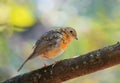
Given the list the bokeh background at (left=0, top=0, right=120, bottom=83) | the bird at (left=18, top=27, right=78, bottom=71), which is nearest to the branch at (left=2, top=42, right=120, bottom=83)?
the bird at (left=18, top=27, right=78, bottom=71)

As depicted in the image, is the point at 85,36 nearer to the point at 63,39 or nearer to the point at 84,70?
the point at 63,39

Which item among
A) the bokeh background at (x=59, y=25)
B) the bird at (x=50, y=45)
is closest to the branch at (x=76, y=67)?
the bird at (x=50, y=45)

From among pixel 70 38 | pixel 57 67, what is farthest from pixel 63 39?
pixel 57 67

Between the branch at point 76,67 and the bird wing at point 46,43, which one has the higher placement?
the branch at point 76,67

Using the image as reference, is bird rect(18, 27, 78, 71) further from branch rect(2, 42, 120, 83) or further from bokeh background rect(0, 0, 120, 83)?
bokeh background rect(0, 0, 120, 83)

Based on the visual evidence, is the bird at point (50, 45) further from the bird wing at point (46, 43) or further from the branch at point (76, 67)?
the branch at point (76, 67)

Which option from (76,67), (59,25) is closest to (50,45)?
(76,67)

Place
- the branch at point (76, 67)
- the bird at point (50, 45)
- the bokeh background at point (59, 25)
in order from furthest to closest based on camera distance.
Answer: the bokeh background at point (59, 25)
the bird at point (50, 45)
the branch at point (76, 67)
